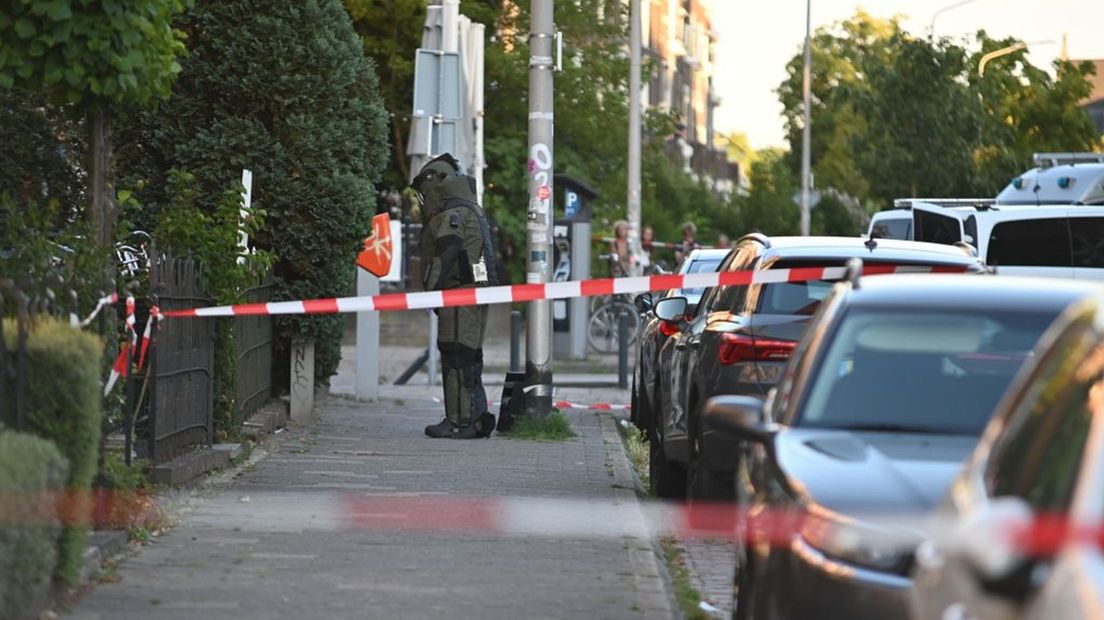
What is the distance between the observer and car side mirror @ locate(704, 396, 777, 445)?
6.91 m

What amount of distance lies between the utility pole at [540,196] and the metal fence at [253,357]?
201cm

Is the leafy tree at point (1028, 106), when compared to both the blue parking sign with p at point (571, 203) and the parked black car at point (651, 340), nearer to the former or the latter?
the blue parking sign with p at point (571, 203)

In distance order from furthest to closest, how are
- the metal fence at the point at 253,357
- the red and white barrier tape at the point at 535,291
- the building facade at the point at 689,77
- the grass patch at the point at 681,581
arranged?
the building facade at the point at 689,77 < the metal fence at the point at 253,357 < the red and white barrier tape at the point at 535,291 < the grass patch at the point at 681,581

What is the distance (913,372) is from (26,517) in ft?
9.46

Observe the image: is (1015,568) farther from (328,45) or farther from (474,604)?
(328,45)

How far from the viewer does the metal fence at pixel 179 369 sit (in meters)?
11.5

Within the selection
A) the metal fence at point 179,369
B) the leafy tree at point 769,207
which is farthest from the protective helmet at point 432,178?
the leafy tree at point 769,207

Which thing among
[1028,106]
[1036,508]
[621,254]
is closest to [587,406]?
[621,254]

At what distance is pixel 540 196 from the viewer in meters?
17.6

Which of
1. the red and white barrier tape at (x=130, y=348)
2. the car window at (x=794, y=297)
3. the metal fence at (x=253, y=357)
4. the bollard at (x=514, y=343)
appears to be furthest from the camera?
the bollard at (x=514, y=343)

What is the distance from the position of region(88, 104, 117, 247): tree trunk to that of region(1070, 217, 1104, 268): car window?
37.6 ft

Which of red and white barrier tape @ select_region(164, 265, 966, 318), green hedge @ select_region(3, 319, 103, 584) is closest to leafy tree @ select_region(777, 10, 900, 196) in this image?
red and white barrier tape @ select_region(164, 265, 966, 318)

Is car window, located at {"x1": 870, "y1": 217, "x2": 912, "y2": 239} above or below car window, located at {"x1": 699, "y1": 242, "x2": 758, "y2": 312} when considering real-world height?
above

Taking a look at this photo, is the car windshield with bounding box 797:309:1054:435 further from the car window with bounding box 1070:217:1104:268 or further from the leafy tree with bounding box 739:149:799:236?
the leafy tree with bounding box 739:149:799:236
